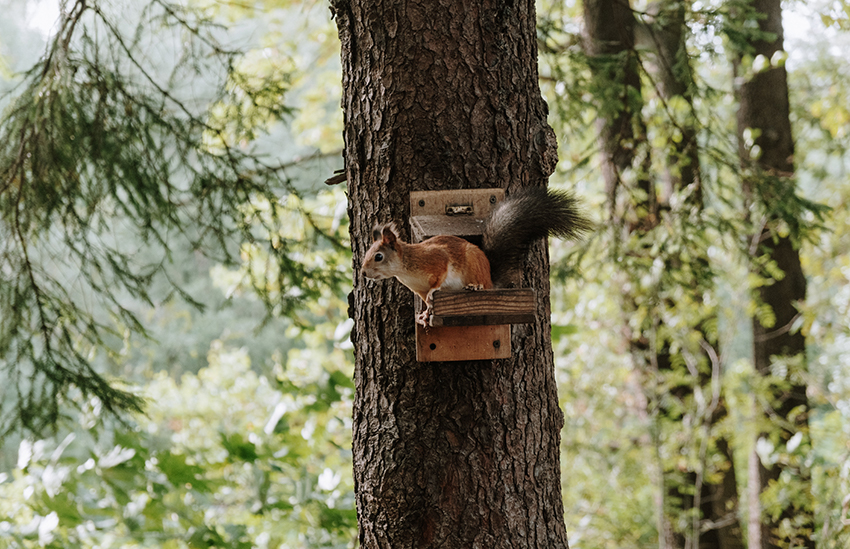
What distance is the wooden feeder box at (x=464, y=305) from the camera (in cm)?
116

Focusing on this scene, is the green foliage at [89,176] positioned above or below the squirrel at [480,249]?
above

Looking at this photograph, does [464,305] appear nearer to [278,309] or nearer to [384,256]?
[384,256]

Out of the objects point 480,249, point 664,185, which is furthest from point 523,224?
point 664,185

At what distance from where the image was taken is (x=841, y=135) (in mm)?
4430

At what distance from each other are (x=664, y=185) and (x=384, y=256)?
12.3 feet

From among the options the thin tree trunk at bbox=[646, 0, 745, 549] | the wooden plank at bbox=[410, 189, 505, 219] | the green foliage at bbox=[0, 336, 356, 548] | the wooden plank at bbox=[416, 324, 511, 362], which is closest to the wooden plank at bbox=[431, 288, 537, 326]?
the wooden plank at bbox=[416, 324, 511, 362]

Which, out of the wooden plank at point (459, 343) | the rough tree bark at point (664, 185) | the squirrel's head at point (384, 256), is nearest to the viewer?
the squirrel's head at point (384, 256)

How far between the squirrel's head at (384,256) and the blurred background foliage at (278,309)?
123 centimetres

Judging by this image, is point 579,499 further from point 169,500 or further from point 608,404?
point 169,500

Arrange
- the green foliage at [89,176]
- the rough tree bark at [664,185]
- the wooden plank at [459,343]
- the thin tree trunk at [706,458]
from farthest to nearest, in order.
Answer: the thin tree trunk at [706,458] < the rough tree bark at [664,185] < the green foliage at [89,176] < the wooden plank at [459,343]

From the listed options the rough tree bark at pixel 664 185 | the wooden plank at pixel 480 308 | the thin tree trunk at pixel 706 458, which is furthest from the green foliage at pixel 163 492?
the thin tree trunk at pixel 706 458

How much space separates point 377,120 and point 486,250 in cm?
35

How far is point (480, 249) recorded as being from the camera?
1.31m

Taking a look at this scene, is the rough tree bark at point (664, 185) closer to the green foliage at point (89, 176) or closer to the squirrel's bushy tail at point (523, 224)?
the green foliage at point (89, 176)
